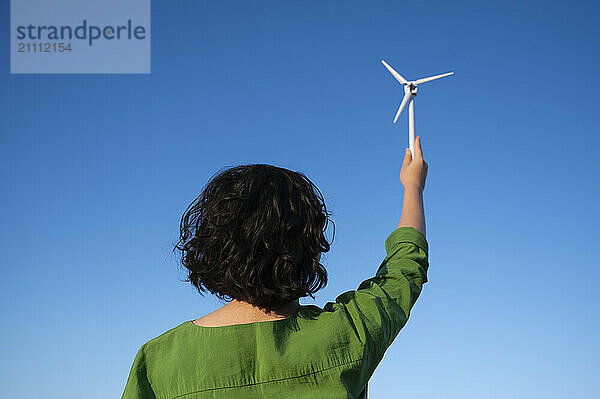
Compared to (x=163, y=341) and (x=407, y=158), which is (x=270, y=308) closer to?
(x=163, y=341)

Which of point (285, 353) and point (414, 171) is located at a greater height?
point (414, 171)

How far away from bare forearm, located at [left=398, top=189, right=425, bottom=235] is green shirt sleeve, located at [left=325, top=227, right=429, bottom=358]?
0.19 ft

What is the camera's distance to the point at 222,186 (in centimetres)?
346

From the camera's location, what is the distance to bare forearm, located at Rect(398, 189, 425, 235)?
369 centimetres

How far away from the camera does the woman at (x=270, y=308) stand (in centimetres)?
308

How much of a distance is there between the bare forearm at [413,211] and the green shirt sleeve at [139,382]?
57.8 inches

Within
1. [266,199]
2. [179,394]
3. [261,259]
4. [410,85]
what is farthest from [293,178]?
[410,85]

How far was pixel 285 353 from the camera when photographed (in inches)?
122

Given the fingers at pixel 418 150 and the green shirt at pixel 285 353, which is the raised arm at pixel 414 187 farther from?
the green shirt at pixel 285 353

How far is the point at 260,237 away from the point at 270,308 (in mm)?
345

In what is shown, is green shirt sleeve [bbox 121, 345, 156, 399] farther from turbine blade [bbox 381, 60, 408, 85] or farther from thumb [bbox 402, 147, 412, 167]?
turbine blade [bbox 381, 60, 408, 85]

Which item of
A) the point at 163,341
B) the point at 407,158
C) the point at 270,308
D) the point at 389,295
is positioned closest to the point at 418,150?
the point at 407,158

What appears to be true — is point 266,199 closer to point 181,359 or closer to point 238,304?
point 238,304

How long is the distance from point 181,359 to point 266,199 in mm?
829
